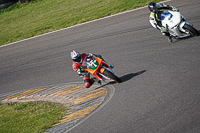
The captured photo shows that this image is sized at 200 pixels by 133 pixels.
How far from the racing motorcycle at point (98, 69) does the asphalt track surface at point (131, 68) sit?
0.48m

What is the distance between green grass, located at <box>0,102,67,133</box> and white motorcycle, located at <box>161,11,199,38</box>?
16.0 ft

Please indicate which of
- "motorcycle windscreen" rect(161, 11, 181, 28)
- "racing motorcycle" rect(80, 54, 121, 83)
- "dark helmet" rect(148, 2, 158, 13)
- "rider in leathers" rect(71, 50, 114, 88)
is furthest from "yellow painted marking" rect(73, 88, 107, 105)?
"dark helmet" rect(148, 2, 158, 13)

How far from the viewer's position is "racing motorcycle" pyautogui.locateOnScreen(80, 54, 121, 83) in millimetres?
9539

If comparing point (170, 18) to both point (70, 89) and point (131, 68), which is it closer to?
point (131, 68)

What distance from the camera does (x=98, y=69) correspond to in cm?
972

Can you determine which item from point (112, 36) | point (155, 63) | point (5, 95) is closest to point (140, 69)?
point (155, 63)

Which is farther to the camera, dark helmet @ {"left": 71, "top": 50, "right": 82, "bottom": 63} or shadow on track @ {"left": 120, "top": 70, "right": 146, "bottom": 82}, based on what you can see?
shadow on track @ {"left": 120, "top": 70, "right": 146, "bottom": 82}

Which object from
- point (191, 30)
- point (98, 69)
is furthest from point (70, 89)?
point (191, 30)

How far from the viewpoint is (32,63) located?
14828 mm

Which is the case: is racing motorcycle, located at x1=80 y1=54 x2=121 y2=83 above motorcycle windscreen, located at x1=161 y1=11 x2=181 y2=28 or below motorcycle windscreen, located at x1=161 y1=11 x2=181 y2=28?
below

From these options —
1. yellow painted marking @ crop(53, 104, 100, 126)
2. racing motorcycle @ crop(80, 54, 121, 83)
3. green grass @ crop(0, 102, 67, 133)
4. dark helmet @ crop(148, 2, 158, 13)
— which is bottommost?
green grass @ crop(0, 102, 67, 133)

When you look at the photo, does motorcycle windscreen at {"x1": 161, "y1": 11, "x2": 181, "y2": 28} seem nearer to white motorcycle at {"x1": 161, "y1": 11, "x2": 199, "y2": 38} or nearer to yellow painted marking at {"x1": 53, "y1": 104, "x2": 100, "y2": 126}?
white motorcycle at {"x1": 161, "y1": 11, "x2": 199, "y2": 38}

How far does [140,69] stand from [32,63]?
6.70 metres

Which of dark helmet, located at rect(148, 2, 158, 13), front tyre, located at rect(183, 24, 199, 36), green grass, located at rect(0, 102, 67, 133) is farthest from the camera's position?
dark helmet, located at rect(148, 2, 158, 13)
